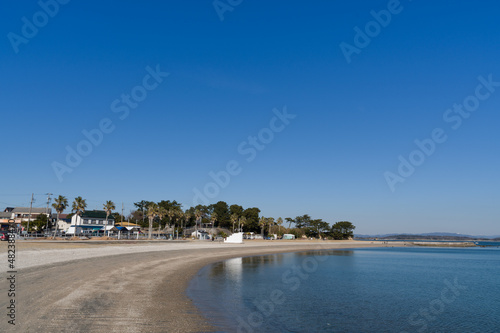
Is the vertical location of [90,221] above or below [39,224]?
above

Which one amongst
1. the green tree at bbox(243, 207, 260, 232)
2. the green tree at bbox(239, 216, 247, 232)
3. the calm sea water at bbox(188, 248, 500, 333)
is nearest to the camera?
the calm sea water at bbox(188, 248, 500, 333)

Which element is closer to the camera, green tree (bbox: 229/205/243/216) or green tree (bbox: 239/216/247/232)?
green tree (bbox: 239/216/247/232)

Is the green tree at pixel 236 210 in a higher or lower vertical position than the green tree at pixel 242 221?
higher

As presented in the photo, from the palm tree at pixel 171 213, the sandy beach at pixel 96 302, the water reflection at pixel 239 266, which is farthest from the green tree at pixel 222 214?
the sandy beach at pixel 96 302

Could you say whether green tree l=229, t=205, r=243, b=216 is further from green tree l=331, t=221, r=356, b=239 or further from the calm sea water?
the calm sea water

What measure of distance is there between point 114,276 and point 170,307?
8.43 m

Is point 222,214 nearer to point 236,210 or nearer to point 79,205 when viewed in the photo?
point 236,210

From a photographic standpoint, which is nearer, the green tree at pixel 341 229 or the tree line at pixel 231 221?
the tree line at pixel 231 221

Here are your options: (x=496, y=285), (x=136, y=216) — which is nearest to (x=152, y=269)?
(x=496, y=285)

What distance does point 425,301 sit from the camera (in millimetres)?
22984

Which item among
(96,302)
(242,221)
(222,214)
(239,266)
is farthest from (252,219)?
(96,302)

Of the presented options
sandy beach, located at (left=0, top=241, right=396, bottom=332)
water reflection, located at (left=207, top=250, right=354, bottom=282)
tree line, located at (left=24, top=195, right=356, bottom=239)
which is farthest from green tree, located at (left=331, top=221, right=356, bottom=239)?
sandy beach, located at (left=0, top=241, right=396, bottom=332)

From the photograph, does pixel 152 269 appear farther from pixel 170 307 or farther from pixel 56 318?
pixel 56 318

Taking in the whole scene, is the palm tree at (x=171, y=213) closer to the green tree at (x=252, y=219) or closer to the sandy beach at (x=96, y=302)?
the green tree at (x=252, y=219)
